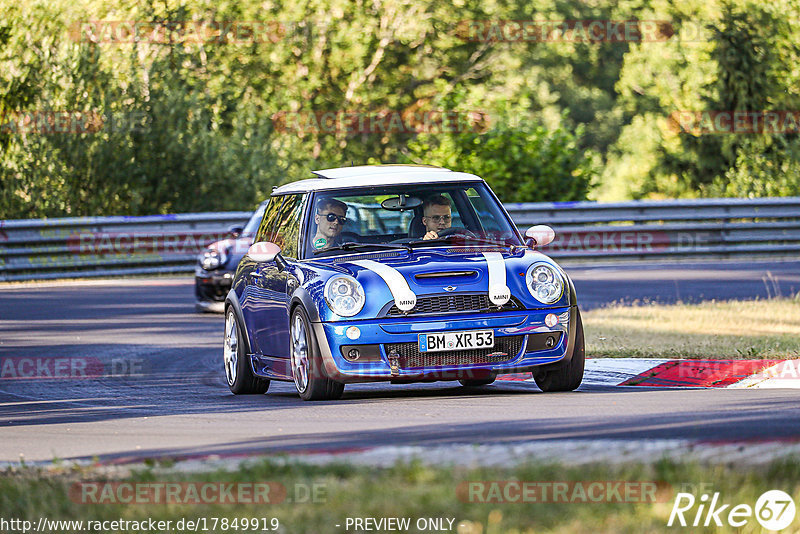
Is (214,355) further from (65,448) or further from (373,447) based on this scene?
(373,447)

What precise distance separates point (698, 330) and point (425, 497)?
8.95 meters

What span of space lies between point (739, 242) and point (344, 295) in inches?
723

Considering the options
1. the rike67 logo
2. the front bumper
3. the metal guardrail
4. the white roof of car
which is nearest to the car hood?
the front bumper

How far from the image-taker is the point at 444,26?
45594 mm

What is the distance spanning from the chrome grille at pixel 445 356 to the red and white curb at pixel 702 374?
1.74 m

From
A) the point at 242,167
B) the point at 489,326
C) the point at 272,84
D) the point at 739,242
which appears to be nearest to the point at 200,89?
the point at 242,167

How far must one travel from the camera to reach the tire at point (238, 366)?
11453 mm

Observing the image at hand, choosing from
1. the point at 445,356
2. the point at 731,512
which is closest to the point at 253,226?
the point at 445,356

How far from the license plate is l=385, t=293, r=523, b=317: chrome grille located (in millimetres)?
153

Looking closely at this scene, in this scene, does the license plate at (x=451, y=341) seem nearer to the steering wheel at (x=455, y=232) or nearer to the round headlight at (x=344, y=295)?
the round headlight at (x=344, y=295)

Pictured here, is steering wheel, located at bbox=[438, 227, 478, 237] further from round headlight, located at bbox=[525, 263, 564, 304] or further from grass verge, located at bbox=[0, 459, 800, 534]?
grass verge, located at bbox=[0, 459, 800, 534]

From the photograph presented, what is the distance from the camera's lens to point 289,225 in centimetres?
1123

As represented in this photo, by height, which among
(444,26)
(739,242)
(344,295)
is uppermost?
(444,26)

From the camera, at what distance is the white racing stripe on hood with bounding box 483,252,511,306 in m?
9.72
